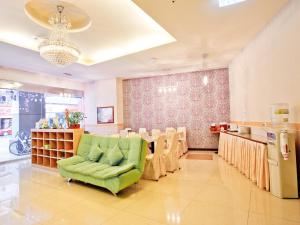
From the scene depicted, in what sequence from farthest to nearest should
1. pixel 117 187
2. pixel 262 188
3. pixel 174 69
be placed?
pixel 174 69
pixel 262 188
pixel 117 187

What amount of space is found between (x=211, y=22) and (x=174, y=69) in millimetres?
3546

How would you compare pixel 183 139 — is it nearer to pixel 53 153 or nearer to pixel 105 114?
pixel 105 114

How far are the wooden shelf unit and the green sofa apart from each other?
318mm

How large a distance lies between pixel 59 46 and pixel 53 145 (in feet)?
10.5

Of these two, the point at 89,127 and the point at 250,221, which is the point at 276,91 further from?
the point at 89,127

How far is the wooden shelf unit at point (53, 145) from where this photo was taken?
4.80 metres

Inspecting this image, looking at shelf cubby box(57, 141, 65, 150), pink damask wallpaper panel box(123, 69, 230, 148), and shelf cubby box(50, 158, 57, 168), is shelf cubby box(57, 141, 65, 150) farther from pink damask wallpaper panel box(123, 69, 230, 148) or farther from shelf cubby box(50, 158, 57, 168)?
pink damask wallpaper panel box(123, 69, 230, 148)

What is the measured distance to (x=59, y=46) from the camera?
10.9 feet

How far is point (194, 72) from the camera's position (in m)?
7.46

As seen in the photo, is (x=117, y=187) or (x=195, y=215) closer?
(x=195, y=215)

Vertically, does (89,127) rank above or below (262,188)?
above

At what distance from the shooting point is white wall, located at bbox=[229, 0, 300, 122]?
116 inches

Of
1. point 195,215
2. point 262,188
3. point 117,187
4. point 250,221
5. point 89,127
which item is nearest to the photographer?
point 250,221

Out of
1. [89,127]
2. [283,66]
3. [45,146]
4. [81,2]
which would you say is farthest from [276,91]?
[89,127]
